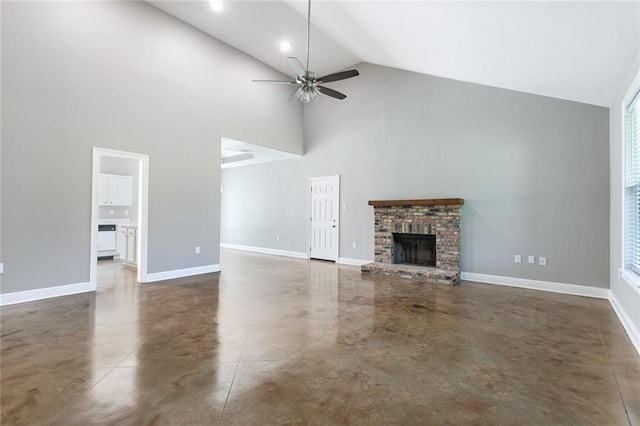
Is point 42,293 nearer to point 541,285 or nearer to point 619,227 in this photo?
point 541,285

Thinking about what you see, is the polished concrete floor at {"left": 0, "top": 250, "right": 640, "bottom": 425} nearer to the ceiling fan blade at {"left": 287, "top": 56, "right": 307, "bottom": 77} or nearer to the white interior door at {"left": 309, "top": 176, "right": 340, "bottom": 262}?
the ceiling fan blade at {"left": 287, "top": 56, "right": 307, "bottom": 77}

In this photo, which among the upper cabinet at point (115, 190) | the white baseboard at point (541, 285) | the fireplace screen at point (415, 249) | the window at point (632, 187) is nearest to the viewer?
the window at point (632, 187)

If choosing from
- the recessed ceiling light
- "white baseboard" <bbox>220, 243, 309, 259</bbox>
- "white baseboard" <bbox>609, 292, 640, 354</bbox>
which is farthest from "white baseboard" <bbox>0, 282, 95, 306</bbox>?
"white baseboard" <bbox>609, 292, 640, 354</bbox>

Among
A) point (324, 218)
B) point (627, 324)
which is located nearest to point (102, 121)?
point (324, 218)

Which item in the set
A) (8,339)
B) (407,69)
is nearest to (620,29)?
Result: (407,69)

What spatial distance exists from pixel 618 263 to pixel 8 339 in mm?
6545

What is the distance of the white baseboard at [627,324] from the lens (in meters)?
2.79

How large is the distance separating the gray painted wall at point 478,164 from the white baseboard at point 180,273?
2629 millimetres

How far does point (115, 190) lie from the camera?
25.3 ft

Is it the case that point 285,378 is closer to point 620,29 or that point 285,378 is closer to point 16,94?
point 620,29

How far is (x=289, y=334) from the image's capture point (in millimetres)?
2994

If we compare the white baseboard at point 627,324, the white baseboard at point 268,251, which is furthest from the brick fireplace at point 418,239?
the white baseboard at point 268,251

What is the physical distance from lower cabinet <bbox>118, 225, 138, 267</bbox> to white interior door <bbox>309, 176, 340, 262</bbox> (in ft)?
12.7

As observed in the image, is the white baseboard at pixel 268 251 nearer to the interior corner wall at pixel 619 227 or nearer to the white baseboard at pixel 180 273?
the white baseboard at pixel 180 273
